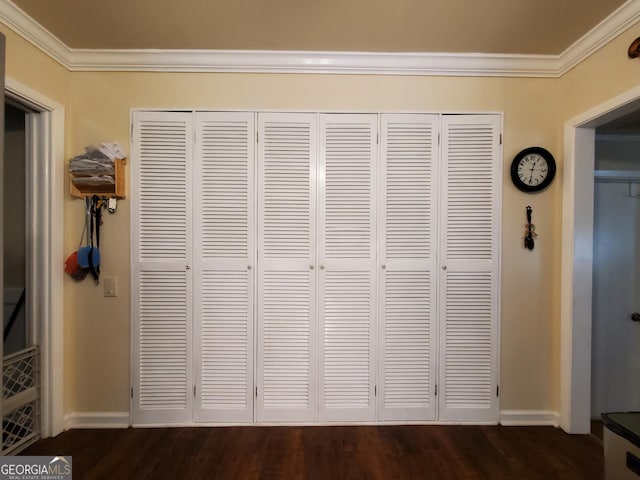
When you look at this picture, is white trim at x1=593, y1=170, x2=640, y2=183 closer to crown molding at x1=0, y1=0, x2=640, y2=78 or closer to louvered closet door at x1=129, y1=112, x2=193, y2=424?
crown molding at x1=0, y1=0, x2=640, y2=78

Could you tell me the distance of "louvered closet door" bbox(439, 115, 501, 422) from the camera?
7.27 ft

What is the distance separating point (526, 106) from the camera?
7.35ft

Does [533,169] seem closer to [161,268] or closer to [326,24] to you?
[326,24]

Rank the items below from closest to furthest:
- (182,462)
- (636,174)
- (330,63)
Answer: (182,462)
(330,63)
(636,174)

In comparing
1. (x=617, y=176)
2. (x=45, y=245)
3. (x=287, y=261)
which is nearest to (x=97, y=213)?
(x=45, y=245)

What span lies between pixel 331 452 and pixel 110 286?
1.88m

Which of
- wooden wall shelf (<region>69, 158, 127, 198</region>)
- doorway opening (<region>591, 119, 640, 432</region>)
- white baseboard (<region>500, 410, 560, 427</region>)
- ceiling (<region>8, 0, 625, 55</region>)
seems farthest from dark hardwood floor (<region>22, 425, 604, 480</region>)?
ceiling (<region>8, 0, 625, 55</region>)

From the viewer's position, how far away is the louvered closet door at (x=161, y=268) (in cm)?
218

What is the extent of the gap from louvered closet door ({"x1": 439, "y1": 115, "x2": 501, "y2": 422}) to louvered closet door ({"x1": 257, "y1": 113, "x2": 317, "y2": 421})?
0.96 m

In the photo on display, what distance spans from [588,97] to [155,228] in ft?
10.1

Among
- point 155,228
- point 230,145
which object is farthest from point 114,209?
point 230,145

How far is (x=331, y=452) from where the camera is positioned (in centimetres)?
193

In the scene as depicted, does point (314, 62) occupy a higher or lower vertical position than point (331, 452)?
higher

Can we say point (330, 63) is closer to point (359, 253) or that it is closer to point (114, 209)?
point (359, 253)
